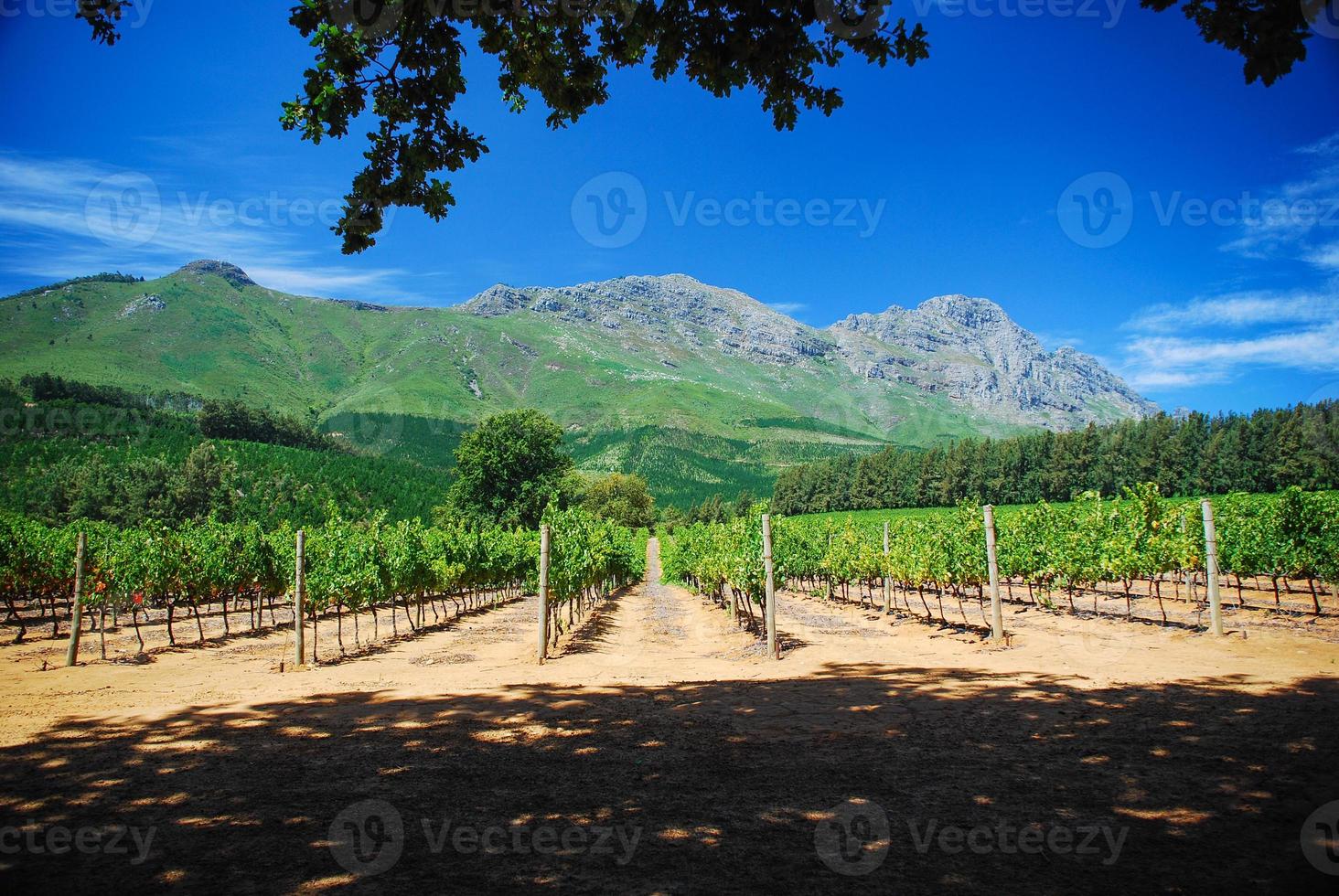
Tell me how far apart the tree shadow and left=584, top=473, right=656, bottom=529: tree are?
80273 mm

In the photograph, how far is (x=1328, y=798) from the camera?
378 cm

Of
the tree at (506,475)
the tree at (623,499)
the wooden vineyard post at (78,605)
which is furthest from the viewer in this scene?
the tree at (623,499)

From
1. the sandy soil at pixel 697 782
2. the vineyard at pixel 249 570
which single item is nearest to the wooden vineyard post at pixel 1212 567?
the sandy soil at pixel 697 782

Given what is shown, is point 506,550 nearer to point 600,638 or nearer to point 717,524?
point 717,524

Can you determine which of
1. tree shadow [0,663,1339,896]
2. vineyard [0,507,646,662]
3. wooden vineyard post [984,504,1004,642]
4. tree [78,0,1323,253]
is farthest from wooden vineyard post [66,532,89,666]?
wooden vineyard post [984,504,1004,642]

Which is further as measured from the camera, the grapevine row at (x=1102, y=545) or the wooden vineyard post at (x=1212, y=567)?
the grapevine row at (x=1102, y=545)

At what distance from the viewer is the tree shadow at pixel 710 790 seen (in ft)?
10.4

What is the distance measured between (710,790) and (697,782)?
211mm

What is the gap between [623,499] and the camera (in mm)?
90750

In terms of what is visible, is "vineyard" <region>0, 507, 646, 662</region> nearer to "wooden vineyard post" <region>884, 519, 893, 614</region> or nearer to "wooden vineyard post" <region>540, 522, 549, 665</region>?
"wooden vineyard post" <region>540, 522, 549, 665</region>

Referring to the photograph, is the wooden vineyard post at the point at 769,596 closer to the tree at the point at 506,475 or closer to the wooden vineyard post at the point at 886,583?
the wooden vineyard post at the point at 886,583

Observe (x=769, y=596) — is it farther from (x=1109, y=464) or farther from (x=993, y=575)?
(x=1109, y=464)

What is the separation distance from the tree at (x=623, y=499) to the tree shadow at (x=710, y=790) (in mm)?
80273

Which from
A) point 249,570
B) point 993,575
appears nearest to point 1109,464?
point 993,575
